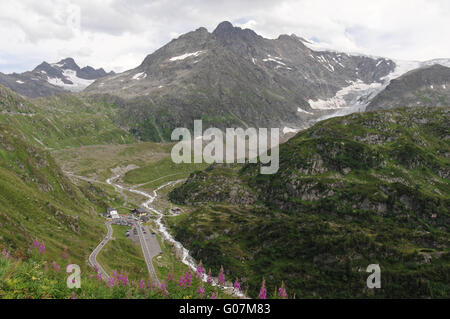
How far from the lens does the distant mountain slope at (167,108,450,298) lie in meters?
98.4

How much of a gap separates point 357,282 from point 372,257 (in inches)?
532

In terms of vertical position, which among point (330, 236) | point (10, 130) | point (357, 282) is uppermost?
point (10, 130)

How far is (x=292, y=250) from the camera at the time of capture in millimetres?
119750

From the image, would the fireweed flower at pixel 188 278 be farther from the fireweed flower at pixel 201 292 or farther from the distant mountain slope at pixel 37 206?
the distant mountain slope at pixel 37 206

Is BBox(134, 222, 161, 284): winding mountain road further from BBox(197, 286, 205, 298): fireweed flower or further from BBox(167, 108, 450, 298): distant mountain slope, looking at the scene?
BBox(197, 286, 205, 298): fireweed flower

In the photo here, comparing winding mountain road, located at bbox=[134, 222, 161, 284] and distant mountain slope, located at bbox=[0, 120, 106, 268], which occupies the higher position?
distant mountain slope, located at bbox=[0, 120, 106, 268]

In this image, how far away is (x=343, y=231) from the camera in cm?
12500

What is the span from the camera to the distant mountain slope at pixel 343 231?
98.4 meters

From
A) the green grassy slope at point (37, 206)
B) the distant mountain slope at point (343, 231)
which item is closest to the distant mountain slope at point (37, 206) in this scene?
the green grassy slope at point (37, 206)

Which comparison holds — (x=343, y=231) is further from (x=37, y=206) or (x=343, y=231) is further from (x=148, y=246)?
(x=37, y=206)

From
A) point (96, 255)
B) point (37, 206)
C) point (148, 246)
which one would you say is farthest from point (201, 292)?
point (148, 246)

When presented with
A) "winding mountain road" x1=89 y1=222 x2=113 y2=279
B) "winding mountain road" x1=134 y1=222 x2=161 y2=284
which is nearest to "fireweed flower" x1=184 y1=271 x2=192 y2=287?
"winding mountain road" x1=89 y1=222 x2=113 y2=279

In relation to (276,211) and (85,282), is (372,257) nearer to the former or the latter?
(276,211)
